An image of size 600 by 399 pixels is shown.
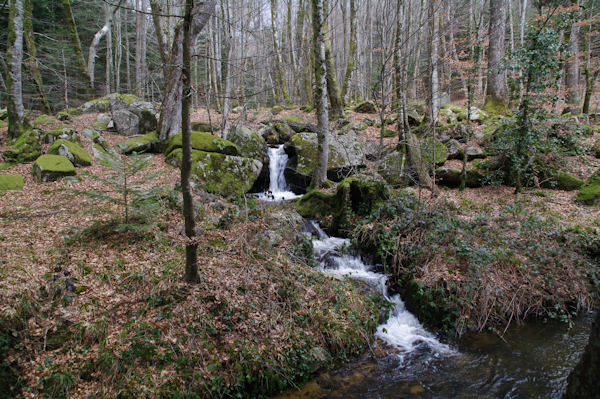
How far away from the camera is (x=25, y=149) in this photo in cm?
866

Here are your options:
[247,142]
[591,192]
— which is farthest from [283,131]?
[591,192]

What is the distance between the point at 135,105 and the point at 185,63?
38.3 feet

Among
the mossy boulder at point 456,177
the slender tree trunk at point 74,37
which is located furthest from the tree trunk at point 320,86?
the slender tree trunk at point 74,37

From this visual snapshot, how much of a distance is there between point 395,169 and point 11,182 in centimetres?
1047

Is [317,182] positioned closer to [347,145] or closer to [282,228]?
[347,145]

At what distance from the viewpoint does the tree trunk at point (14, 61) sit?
334 inches

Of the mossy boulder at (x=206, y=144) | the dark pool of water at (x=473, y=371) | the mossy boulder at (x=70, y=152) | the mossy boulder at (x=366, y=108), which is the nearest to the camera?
the dark pool of water at (x=473, y=371)

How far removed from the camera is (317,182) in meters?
9.91

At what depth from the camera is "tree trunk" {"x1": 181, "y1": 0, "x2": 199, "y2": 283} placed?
3.20 m

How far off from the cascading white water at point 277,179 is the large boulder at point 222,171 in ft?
2.87

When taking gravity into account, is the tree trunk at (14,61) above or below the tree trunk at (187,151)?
above

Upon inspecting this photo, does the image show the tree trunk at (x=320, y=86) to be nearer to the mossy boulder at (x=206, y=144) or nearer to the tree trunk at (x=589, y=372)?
the mossy boulder at (x=206, y=144)

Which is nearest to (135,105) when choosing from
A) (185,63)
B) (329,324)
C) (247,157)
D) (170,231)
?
(247,157)

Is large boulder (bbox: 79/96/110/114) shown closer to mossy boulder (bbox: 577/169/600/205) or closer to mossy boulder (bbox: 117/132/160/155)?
mossy boulder (bbox: 117/132/160/155)
